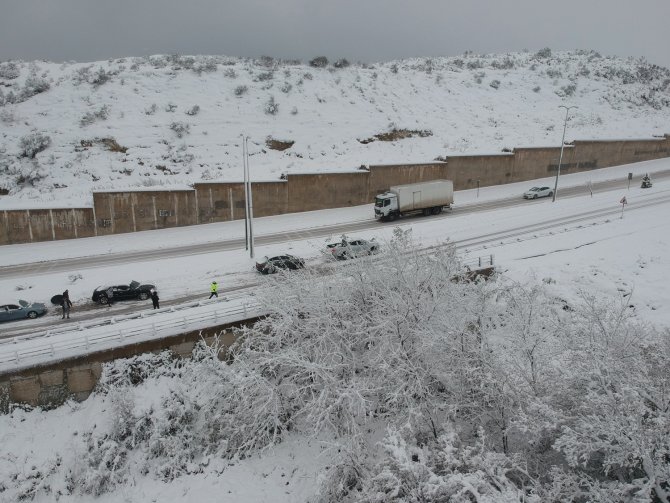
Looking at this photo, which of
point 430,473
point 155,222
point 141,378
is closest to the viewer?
point 430,473

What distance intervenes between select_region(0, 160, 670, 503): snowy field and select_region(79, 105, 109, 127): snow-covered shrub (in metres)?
16.1

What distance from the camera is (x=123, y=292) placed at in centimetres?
2152

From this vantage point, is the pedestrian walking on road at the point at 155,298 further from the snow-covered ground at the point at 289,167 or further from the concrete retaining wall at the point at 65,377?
the concrete retaining wall at the point at 65,377

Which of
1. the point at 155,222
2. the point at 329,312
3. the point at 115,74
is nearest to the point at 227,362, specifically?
the point at 329,312

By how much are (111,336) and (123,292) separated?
17.4 feet

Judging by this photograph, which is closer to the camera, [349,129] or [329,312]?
[329,312]

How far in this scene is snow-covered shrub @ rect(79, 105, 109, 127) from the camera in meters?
40.9

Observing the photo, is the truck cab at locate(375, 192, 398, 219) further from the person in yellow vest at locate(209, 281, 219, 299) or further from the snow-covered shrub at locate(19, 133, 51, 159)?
the snow-covered shrub at locate(19, 133, 51, 159)

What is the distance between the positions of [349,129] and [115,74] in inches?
1033

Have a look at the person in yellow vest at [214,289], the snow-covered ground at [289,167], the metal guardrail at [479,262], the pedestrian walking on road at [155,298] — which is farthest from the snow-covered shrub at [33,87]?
the metal guardrail at [479,262]

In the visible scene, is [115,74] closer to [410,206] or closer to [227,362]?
[410,206]

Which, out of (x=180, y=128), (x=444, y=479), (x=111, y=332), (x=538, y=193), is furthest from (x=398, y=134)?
(x=444, y=479)

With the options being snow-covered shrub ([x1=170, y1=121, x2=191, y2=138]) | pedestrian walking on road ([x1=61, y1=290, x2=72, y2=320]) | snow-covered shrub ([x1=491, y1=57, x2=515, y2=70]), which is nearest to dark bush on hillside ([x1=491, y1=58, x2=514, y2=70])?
snow-covered shrub ([x1=491, y1=57, x2=515, y2=70])

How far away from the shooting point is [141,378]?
17281 mm
